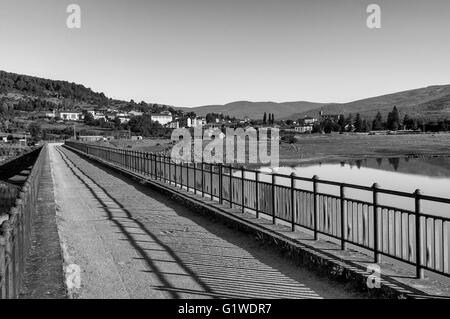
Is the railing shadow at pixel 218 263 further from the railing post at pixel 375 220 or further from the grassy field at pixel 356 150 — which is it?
the grassy field at pixel 356 150

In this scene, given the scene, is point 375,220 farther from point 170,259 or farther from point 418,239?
point 170,259

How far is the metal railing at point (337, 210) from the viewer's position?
282 inches

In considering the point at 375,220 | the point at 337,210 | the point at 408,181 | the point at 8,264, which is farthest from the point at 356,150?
the point at 8,264

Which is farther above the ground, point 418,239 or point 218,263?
Answer: point 418,239

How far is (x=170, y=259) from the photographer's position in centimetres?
895

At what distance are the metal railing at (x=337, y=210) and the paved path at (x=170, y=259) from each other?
101 cm

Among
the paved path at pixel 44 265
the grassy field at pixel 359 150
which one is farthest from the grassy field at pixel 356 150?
the paved path at pixel 44 265

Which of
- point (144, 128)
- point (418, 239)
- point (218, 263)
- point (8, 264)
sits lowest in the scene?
point (218, 263)

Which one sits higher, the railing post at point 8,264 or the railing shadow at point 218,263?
the railing post at point 8,264

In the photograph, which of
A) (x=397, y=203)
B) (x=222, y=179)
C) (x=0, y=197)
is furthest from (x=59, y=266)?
(x=0, y=197)

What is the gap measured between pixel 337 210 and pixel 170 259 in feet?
9.91

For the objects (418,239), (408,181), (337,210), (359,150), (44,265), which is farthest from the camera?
(359,150)
